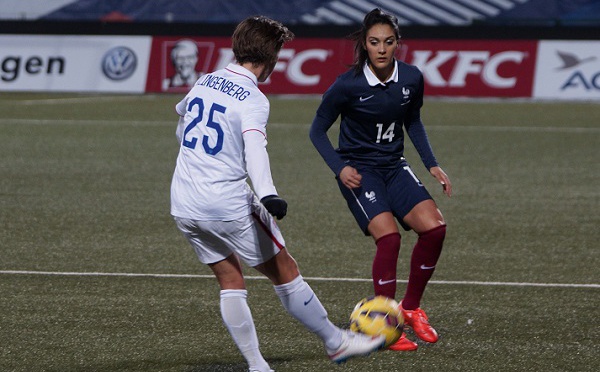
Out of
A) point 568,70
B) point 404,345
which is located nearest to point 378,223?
point 404,345

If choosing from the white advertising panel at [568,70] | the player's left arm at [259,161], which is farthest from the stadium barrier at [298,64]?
the player's left arm at [259,161]

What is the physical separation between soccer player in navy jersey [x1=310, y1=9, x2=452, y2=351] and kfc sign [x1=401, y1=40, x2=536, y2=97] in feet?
60.4

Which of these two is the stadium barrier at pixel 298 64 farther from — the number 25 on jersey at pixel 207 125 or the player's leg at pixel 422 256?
the number 25 on jersey at pixel 207 125

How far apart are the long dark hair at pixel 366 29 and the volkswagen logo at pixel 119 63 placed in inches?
790

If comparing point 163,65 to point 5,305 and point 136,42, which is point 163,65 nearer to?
point 136,42

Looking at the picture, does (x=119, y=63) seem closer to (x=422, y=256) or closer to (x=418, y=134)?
(x=418, y=134)

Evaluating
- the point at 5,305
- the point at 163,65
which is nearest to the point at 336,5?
the point at 163,65

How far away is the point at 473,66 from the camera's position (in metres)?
25.0

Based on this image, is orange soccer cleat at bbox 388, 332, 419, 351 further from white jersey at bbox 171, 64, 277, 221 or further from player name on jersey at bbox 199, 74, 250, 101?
player name on jersey at bbox 199, 74, 250, 101

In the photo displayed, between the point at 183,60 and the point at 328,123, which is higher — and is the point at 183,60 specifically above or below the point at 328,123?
below

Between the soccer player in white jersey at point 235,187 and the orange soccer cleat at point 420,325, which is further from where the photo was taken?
the orange soccer cleat at point 420,325

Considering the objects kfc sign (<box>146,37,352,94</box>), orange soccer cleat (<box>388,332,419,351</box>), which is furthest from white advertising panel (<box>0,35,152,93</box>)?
orange soccer cleat (<box>388,332,419,351</box>)

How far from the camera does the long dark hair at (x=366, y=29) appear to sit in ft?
20.8

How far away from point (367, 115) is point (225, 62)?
63.5 feet
